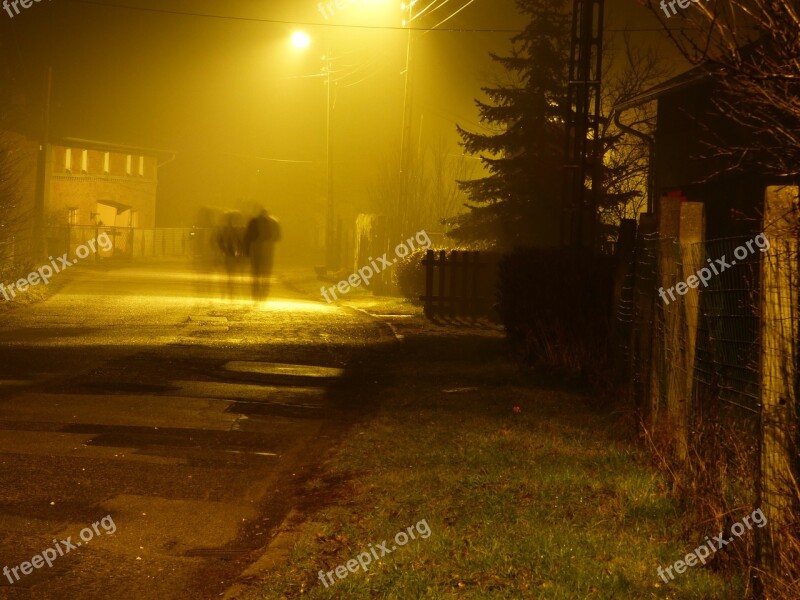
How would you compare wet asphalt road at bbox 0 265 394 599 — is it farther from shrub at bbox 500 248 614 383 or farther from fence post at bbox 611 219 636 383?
fence post at bbox 611 219 636 383

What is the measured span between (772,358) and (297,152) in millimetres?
75813

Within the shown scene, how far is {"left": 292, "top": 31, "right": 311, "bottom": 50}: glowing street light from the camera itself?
38.4m

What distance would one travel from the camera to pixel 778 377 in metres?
4.57

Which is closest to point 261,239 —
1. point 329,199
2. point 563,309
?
point 563,309

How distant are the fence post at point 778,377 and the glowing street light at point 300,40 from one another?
1403 inches

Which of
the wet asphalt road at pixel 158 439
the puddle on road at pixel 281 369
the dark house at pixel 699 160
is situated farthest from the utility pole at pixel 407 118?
the puddle on road at pixel 281 369

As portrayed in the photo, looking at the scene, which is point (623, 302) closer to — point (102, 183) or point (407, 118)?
point (407, 118)

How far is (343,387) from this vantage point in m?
13.8

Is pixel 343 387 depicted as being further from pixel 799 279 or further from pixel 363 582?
pixel 799 279

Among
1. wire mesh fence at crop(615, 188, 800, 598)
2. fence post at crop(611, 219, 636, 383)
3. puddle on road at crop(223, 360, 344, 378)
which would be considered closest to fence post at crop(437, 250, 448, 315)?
puddle on road at crop(223, 360, 344, 378)

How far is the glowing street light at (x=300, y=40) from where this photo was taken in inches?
1512

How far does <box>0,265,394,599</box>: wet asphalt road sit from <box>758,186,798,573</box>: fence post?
296 centimetres

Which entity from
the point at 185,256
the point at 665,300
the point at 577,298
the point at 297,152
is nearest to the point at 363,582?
the point at 665,300

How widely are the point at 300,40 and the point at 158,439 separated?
31.2 meters
